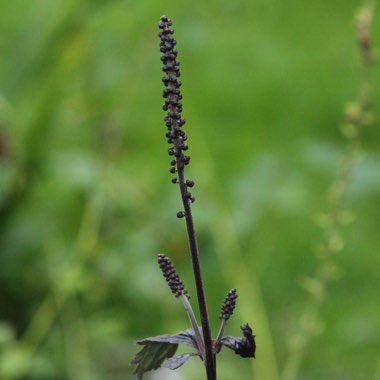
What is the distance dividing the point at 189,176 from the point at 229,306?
1152 mm

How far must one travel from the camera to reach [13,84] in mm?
1627

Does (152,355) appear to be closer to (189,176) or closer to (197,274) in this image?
(197,274)

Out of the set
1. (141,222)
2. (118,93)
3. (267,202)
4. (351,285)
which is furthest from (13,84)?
(351,285)

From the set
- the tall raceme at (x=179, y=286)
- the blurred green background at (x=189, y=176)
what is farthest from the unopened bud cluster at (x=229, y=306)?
the blurred green background at (x=189, y=176)

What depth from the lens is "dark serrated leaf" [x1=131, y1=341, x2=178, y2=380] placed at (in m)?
0.39

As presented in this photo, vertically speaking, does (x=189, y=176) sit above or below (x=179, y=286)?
above

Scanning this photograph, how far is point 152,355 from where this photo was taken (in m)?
0.39

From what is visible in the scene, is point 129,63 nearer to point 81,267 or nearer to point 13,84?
point 13,84

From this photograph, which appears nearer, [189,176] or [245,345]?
[245,345]

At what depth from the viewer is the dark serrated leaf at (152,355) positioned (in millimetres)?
386

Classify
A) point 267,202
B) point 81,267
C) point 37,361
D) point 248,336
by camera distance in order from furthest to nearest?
point 267,202
point 81,267
point 37,361
point 248,336

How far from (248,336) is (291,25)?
1.32 m

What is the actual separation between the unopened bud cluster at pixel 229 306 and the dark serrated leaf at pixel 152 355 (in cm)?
5

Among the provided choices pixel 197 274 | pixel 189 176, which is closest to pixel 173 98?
pixel 197 274
